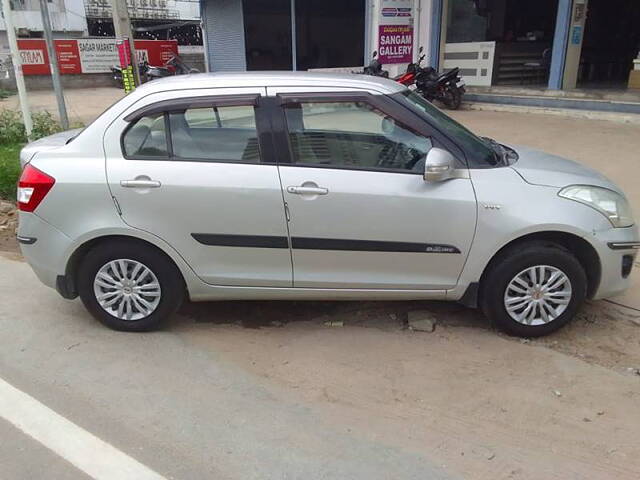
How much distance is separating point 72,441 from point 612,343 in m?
3.30

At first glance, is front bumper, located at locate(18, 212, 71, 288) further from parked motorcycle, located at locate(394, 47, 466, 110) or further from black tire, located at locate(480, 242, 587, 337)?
parked motorcycle, located at locate(394, 47, 466, 110)

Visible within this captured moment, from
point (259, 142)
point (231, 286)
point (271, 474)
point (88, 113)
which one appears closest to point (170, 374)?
point (231, 286)

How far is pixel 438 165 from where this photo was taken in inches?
127

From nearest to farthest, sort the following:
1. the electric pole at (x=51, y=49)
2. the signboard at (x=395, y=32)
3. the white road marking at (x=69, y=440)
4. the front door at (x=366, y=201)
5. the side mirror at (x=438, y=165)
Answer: the white road marking at (x=69, y=440) → the side mirror at (x=438, y=165) → the front door at (x=366, y=201) → the electric pole at (x=51, y=49) → the signboard at (x=395, y=32)

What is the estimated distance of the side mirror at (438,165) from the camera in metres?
3.22

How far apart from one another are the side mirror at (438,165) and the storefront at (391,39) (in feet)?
33.4

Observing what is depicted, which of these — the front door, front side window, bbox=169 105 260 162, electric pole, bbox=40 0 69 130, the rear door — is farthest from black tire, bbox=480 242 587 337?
electric pole, bbox=40 0 69 130

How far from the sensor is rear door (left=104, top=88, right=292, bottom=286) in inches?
134

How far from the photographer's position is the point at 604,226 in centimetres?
345

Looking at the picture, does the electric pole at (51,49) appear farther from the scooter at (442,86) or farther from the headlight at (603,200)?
the scooter at (442,86)

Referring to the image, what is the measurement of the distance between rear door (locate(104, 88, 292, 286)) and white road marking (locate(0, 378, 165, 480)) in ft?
3.89

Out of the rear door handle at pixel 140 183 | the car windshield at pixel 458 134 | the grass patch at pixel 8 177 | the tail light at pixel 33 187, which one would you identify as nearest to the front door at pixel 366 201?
the car windshield at pixel 458 134

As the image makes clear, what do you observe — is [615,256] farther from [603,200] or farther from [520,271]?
[520,271]

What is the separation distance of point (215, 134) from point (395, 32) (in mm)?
10902
